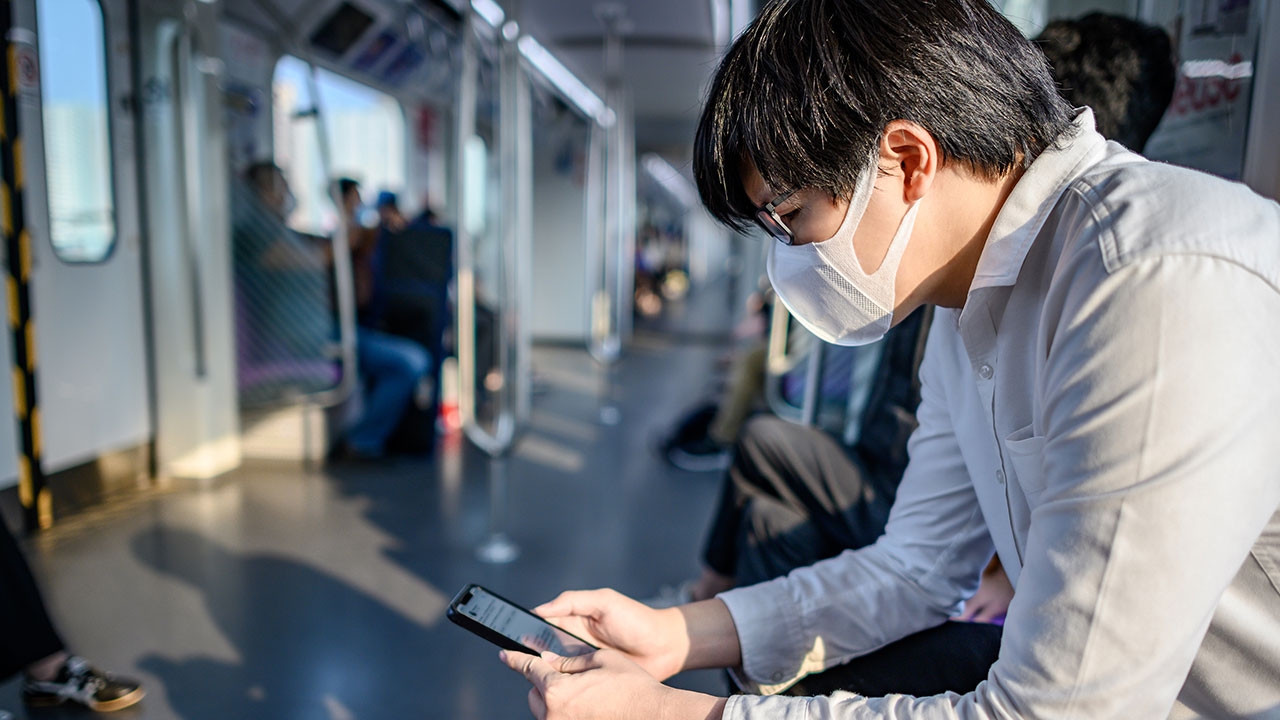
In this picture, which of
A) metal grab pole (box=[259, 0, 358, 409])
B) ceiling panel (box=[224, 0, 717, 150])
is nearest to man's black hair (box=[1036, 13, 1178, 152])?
ceiling panel (box=[224, 0, 717, 150])

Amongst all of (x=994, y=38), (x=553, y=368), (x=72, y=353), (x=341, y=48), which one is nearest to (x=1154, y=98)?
(x=994, y=38)

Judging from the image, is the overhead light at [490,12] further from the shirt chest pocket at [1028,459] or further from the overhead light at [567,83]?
the shirt chest pocket at [1028,459]

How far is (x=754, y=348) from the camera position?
14.1 ft

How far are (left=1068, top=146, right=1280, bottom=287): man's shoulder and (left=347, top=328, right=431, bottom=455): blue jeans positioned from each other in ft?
13.6

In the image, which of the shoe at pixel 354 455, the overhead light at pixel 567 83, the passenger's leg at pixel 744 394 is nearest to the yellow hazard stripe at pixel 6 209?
the shoe at pixel 354 455

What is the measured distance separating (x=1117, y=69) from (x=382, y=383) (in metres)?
3.81

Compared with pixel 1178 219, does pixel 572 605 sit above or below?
below

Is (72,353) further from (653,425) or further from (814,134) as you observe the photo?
(814,134)

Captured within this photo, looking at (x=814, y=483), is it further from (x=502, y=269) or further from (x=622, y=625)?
(x=502, y=269)

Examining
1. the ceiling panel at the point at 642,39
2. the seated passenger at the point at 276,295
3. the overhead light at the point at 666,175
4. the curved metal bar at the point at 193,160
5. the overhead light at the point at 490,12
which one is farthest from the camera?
the overhead light at the point at 666,175

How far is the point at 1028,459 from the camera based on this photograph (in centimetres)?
88

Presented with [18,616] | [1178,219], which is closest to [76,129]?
[18,616]

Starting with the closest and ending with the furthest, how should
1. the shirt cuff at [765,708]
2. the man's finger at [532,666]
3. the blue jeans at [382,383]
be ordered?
the shirt cuff at [765,708] < the man's finger at [532,666] < the blue jeans at [382,383]

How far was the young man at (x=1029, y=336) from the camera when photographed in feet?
2.18
